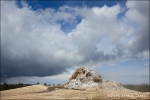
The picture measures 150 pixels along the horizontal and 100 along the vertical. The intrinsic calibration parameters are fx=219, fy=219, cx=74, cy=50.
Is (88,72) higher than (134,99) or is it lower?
higher

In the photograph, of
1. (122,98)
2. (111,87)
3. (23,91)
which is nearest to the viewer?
(122,98)

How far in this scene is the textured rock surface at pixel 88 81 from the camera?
4400 cm

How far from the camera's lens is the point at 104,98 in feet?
101

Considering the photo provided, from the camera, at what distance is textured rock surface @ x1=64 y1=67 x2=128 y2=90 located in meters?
44.0

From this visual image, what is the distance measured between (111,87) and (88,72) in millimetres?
6069

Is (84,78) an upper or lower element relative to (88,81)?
upper

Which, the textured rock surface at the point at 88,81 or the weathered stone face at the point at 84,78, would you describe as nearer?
the textured rock surface at the point at 88,81

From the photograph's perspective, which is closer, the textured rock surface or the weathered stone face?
the textured rock surface

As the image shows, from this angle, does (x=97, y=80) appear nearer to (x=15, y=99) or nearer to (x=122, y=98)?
(x=122, y=98)

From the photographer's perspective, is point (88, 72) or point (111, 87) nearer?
point (111, 87)

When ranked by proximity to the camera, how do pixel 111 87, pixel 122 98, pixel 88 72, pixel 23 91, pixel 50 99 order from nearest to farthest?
pixel 50 99 → pixel 122 98 → pixel 23 91 → pixel 111 87 → pixel 88 72

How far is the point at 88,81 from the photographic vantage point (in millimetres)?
45156

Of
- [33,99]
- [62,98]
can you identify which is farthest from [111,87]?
[33,99]

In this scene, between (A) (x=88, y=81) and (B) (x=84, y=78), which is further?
(B) (x=84, y=78)
